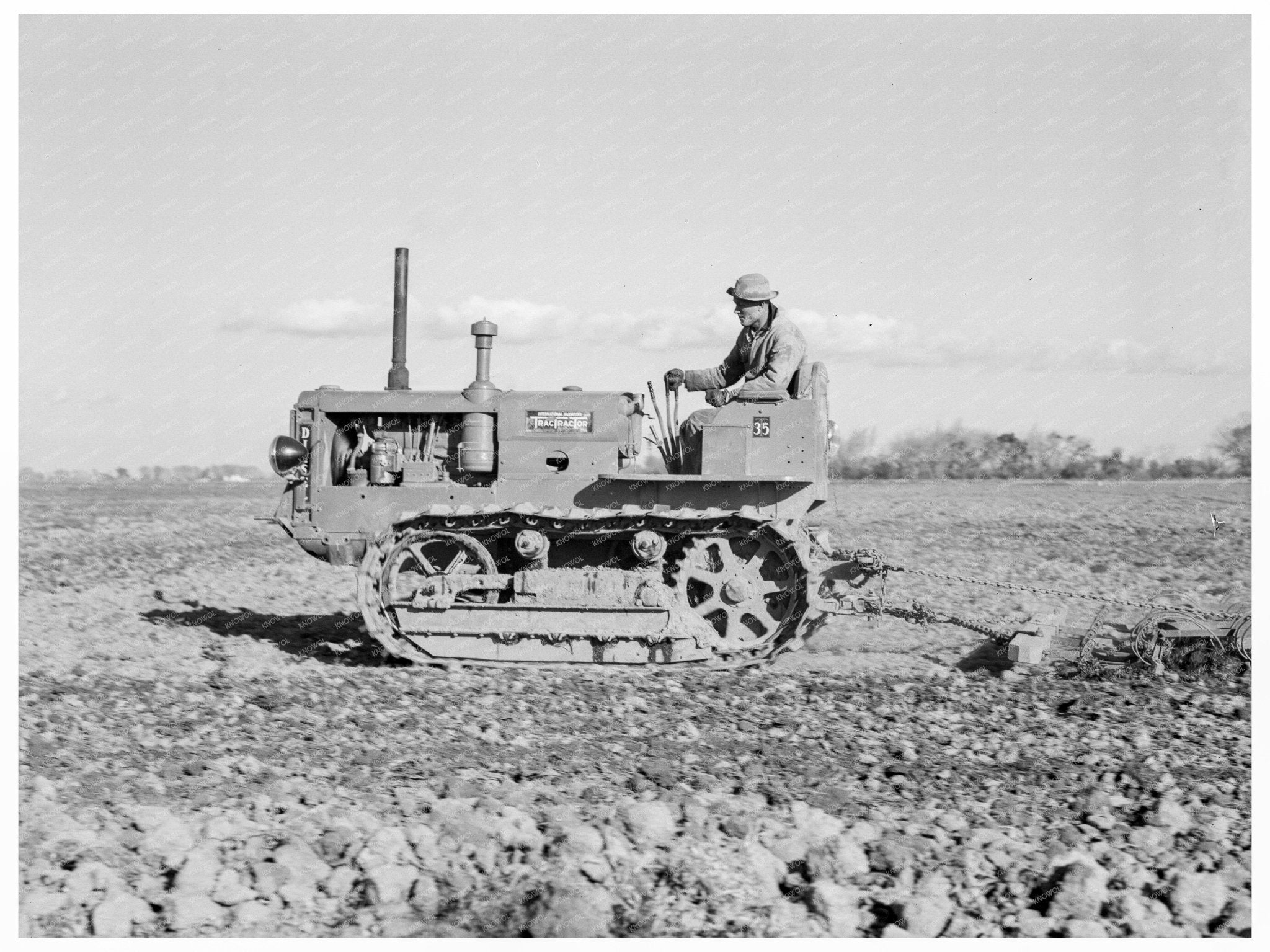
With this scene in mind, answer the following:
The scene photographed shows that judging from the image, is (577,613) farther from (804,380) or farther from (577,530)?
(804,380)

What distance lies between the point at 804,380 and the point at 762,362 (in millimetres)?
379

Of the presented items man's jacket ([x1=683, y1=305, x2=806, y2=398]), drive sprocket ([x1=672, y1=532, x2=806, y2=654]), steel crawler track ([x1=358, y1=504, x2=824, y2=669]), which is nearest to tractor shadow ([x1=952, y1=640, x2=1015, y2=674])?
steel crawler track ([x1=358, y1=504, x2=824, y2=669])

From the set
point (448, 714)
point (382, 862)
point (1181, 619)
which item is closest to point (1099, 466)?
point (1181, 619)

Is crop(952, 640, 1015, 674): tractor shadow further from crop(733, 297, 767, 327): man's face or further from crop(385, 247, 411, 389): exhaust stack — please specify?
crop(385, 247, 411, 389): exhaust stack

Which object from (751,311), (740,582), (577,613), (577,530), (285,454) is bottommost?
(577,613)

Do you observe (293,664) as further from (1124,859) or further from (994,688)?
(1124,859)

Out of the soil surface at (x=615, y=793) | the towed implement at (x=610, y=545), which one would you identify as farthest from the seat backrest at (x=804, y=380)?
the soil surface at (x=615, y=793)

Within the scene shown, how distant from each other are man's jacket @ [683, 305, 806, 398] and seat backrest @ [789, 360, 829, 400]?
1.8 inches

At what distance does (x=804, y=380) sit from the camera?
10188 mm

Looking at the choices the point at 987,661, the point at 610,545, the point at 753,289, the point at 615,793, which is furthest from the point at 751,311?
the point at 615,793

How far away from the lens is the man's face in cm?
1039

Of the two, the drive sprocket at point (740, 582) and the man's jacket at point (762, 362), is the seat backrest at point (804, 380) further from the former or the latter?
the drive sprocket at point (740, 582)

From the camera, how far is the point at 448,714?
27.3 feet

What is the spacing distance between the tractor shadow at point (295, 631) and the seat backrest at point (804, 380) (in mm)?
3819
